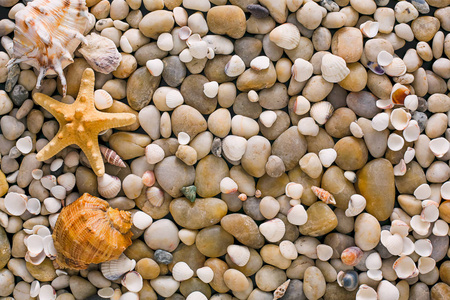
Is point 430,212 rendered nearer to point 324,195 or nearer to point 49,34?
point 324,195

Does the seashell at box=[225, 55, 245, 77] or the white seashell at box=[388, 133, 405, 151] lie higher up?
the seashell at box=[225, 55, 245, 77]

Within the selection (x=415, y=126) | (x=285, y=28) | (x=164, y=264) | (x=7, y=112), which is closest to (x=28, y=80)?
(x=7, y=112)

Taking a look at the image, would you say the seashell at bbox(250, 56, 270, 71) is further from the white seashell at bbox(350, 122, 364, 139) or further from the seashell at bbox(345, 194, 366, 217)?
the seashell at bbox(345, 194, 366, 217)

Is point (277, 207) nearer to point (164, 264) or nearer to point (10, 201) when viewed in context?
point (164, 264)

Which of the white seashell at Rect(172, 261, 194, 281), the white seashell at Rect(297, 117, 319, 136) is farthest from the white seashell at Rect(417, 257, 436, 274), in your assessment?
the white seashell at Rect(172, 261, 194, 281)

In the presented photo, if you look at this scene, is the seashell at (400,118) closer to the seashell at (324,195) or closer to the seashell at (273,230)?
the seashell at (324,195)
